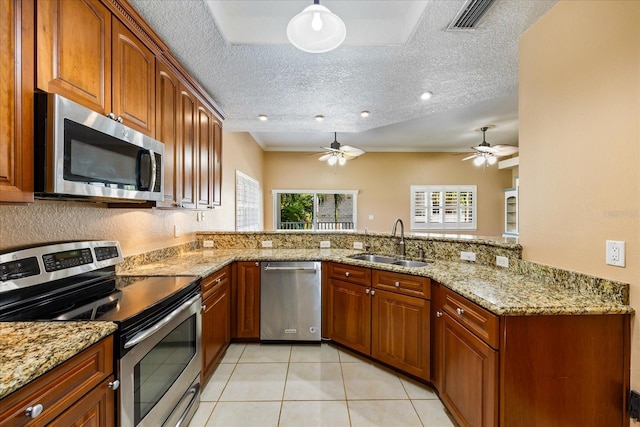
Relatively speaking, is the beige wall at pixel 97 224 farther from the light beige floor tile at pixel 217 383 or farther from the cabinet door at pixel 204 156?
the light beige floor tile at pixel 217 383

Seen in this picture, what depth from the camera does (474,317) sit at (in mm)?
1523

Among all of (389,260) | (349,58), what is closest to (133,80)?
(349,58)

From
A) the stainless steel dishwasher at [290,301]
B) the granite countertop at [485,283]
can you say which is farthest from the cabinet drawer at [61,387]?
the stainless steel dishwasher at [290,301]

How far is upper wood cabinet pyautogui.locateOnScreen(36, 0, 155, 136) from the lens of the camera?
3.84 feet

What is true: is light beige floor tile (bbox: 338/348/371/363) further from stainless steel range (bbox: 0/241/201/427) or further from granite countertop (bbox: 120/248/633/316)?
stainless steel range (bbox: 0/241/201/427)

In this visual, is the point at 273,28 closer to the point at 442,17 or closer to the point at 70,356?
the point at 442,17

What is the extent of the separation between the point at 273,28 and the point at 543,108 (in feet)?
5.97

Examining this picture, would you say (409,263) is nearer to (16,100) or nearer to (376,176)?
(16,100)

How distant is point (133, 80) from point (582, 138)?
2.54 meters

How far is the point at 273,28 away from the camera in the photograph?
1.95 metres

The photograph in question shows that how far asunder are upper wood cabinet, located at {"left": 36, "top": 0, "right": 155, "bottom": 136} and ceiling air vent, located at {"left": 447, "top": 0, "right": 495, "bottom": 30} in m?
1.90

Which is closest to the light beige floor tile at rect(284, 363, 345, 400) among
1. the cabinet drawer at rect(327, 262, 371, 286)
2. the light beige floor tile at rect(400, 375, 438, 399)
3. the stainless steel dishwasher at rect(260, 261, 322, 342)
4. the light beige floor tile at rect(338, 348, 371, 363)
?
the light beige floor tile at rect(338, 348, 371, 363)

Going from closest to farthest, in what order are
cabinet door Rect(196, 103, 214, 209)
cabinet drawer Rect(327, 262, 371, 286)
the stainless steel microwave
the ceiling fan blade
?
1. the stainless steel microwave
2. cabinet drawer Rect(327, 262, 371, 286)
3. cabinet door Rect(196, 103, 214, 209)
4. the ceiling fan blade

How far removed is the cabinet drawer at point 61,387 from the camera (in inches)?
30.3
